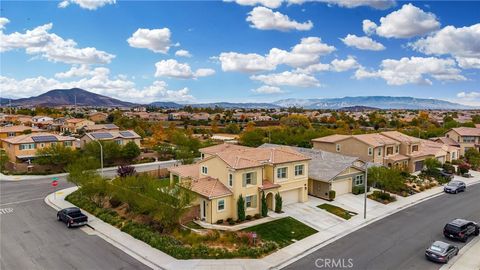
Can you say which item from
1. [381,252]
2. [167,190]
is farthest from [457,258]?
[167,190]

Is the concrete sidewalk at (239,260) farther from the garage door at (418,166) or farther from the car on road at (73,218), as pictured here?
the garage door at (418,166)

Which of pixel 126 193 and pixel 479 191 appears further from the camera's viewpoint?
pixel 479 191

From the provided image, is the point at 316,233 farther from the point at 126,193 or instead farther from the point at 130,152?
the point at 130,152

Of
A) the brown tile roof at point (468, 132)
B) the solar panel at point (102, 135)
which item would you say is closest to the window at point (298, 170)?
the solar panel at point (102, 135)

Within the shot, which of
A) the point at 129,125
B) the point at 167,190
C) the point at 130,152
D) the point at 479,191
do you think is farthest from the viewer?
the point at 129,125

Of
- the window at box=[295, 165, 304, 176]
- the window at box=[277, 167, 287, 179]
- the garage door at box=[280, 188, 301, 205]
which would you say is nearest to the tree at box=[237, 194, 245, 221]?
the window at box=[277, 167, 287, 179]

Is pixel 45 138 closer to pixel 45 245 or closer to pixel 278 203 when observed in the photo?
pixel 45 245
